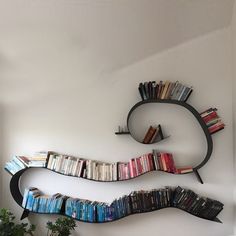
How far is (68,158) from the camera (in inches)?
105

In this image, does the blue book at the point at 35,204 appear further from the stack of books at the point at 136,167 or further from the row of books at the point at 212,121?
the row of books at the point at 212,121

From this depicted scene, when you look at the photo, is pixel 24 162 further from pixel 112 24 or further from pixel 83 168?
pixel 112 24

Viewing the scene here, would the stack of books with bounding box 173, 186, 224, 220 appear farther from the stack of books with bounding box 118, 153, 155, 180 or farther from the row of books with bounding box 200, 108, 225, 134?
the row of books with bounding box 200, 108, 225, 134

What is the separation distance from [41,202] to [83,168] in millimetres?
576

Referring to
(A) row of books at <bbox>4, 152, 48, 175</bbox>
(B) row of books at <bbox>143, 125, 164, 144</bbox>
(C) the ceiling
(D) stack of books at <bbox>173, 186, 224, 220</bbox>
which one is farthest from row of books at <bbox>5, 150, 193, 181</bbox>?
(C) the ceiling

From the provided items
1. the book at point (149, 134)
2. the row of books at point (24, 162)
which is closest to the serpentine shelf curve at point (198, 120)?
the book at point (149, 134)

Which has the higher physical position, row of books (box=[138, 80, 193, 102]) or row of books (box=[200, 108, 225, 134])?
row of books (box=[138, 80, 193, 102])

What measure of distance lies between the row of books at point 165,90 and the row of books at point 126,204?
93 cm

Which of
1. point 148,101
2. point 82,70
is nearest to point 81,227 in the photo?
point 148,101

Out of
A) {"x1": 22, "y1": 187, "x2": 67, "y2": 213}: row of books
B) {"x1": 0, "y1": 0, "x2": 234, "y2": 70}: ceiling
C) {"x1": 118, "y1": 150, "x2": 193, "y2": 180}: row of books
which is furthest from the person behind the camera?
{"x1": 22, "y1": 187, "x2": 67, "y2": 213}: row of books

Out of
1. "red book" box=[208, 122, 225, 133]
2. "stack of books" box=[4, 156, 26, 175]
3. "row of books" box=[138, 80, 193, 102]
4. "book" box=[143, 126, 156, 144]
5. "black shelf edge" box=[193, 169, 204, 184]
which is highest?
"row of books" box=[138, 80, 193, 102]

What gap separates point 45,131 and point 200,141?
1676 mm

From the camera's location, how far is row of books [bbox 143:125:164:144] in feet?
8.46

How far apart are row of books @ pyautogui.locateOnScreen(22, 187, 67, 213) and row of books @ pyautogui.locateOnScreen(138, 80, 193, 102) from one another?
1411 millimetres
